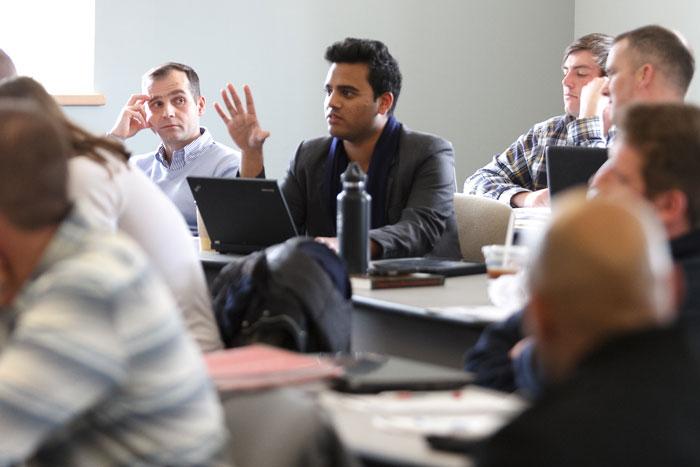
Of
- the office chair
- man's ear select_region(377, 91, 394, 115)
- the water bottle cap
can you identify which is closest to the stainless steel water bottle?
the water bottle cap

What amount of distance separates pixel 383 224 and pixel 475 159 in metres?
3.07

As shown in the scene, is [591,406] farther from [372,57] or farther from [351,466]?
[372,57]

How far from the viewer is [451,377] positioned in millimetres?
1832

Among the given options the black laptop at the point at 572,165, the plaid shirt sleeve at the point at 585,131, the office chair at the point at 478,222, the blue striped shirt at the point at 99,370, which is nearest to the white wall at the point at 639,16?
the plaid shirt sleeve at the point at 585,131

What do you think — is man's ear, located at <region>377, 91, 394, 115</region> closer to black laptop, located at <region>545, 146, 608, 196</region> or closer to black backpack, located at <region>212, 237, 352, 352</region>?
black laptop, located at <region>545, 146, 608, 196</region>

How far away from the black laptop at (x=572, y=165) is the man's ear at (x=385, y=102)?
0.85 m

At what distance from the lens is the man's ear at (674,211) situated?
75.7 inches

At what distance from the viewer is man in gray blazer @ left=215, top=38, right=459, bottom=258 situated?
395cm

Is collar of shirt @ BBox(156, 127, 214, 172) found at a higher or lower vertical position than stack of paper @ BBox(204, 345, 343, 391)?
higher

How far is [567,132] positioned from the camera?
543 cm

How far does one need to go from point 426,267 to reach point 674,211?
1.26 metres

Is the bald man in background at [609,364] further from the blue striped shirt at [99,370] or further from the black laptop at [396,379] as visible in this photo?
the black laptop at [396,379]

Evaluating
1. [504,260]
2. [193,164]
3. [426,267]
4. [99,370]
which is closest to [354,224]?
[426,267]

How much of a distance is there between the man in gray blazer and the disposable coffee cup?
0.97m
